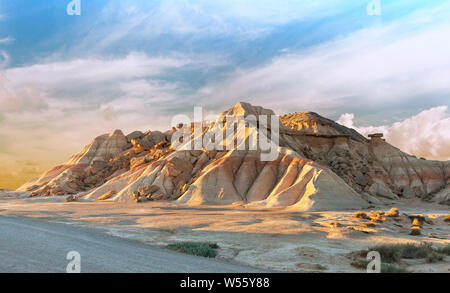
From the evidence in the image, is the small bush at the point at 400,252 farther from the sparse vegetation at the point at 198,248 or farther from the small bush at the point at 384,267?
the sparse vegetation at the point at 198,248

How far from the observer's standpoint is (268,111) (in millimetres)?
61344

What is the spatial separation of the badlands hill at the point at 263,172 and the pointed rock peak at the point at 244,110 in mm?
209

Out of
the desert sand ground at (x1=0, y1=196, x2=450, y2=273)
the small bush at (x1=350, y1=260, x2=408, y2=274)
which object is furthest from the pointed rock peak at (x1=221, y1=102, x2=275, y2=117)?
the small bush at (x1=350, y1=260, x2=408, y2=274)

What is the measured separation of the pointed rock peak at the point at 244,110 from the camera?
55237 millimetres

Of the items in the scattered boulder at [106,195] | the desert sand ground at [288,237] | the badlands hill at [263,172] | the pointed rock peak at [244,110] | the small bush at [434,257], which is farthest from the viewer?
the pointed rock peak at [244,110]

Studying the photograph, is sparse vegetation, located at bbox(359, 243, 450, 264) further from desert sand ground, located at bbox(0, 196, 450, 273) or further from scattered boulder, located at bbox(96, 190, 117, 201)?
scattered boulder, located at bbox(96, 190, 117, 201)

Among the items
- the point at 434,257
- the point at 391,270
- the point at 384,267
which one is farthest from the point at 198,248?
A: the point at 434,257

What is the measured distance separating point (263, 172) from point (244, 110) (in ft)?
56.1

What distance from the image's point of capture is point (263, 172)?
4103cm

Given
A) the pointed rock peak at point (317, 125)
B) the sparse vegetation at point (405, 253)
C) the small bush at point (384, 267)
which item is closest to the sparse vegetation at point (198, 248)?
the small bush at point (384, 267)

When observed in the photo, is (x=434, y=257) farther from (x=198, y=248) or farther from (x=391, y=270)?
(x=198, y=248)

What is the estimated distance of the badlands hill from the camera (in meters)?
36.5

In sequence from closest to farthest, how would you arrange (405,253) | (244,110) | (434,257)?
(434,257) < (405,253) < (244,110)

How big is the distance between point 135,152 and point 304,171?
109 ft
